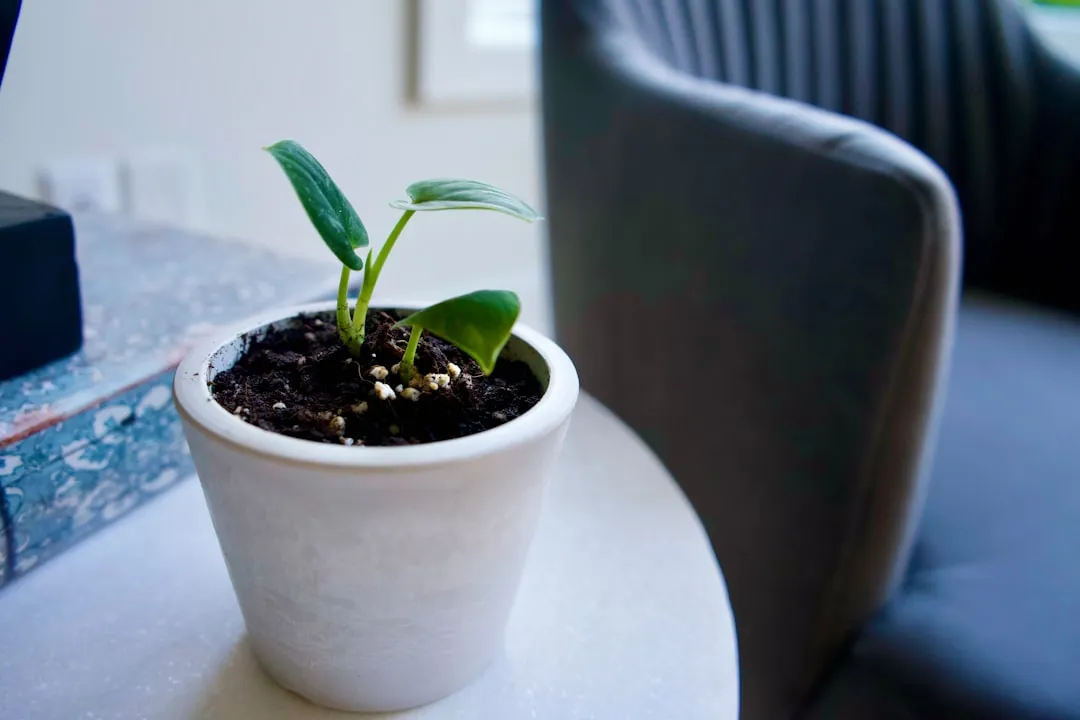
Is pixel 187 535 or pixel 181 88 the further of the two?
pixel 181 88

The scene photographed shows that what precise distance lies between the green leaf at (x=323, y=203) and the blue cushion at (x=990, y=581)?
482mm

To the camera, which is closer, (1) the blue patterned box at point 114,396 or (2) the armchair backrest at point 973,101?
(1) the blue patterned box at point 114,396

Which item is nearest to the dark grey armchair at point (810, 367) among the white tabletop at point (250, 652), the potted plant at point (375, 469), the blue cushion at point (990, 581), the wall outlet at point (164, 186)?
the blue cushion at point (990, 581)

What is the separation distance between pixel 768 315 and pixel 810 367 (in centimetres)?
6

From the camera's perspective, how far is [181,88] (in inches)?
38.6

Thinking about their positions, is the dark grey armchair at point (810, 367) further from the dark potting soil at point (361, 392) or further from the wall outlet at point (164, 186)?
the wall outlet at point (164, 186)

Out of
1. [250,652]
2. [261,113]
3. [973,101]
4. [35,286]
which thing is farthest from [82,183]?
[973,101]

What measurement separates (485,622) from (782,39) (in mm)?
933

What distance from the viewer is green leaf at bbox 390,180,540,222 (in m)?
0.31

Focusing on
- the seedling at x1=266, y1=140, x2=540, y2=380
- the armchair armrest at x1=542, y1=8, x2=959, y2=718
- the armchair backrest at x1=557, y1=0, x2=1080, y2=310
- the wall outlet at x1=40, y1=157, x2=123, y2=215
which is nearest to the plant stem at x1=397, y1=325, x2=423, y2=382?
the seedling at x1=266, y1=140, x2=540, y2=380

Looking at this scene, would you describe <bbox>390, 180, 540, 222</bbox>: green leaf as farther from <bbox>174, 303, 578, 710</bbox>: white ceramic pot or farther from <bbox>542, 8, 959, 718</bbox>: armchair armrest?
<bbox>542, 8, 959, 718</bbox>: armchair armrest

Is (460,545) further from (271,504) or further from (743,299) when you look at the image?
(743,299)

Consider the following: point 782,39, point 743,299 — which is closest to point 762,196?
point 743,299

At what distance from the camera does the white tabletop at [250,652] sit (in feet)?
1.24
